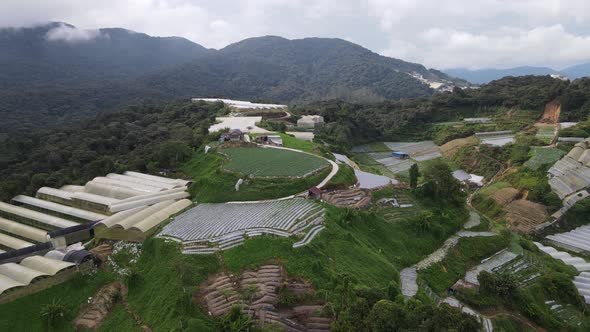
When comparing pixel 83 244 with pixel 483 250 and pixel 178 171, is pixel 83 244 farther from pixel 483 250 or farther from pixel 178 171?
pixel 483 250

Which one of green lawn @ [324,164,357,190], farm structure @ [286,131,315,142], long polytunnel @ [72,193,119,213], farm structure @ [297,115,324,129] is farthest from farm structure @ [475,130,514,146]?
long polytunnel @ [72,193,119,213]

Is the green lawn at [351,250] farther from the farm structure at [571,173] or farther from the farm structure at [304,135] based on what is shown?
the farm structure at [304,135]

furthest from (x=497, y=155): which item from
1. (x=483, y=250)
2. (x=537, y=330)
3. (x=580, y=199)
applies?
(x=537, y=330)

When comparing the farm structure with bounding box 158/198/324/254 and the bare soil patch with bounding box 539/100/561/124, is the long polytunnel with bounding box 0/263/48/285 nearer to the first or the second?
the farm structure with bounding box 158/198/324/254

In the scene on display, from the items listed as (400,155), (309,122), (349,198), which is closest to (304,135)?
(309,122)

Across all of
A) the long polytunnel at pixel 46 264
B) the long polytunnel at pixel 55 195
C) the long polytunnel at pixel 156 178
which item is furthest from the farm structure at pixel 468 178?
the long polytunnel at pixel 55 195
